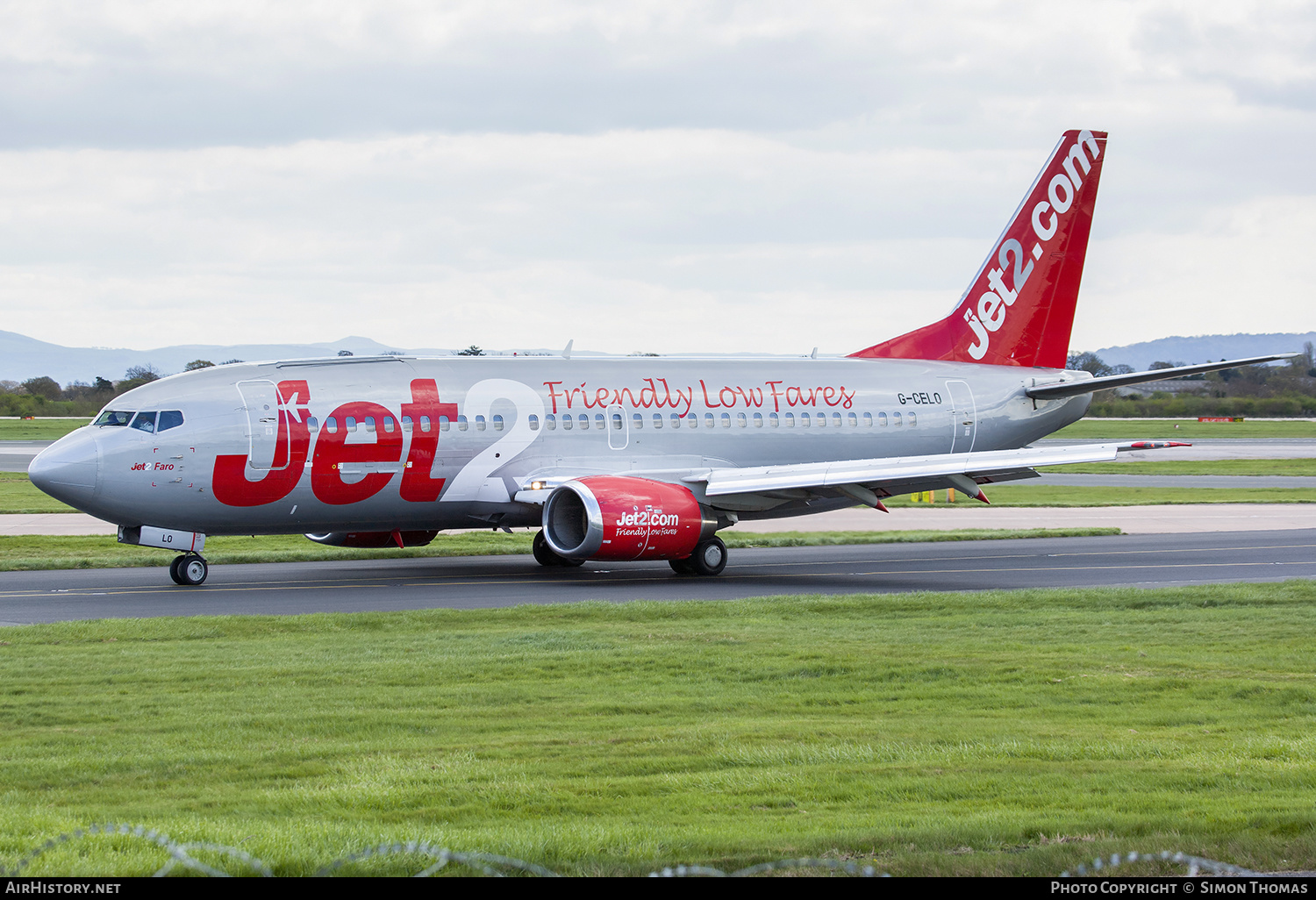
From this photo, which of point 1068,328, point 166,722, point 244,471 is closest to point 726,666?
point 166,722

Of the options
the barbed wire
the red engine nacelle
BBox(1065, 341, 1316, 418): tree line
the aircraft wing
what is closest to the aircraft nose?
the red engine nacelle

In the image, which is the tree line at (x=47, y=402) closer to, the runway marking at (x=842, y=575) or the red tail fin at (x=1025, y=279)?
the red tail fin at (x=1025, y=279)

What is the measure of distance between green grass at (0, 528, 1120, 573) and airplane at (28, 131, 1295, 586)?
233cm

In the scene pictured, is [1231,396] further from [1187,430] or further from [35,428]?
[35,428]

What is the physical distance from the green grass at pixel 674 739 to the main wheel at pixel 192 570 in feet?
19.6

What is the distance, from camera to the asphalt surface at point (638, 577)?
21.1 meters

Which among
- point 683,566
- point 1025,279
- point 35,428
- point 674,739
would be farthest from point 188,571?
point 35,428

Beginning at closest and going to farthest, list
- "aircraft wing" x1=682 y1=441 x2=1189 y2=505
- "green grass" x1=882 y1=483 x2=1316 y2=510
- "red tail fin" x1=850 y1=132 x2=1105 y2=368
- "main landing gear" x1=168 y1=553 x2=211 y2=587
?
"main landing gear" x1=168 y1=553 x2=211 y2=587 → "aircraft wing" x1=682 y1=441 x2=1189 y2=505 → "red tail fin" x1=850 y1=132 x2=1105 y2=368 → "green grass" x1=882 y1=483 x2=1316 y2=510

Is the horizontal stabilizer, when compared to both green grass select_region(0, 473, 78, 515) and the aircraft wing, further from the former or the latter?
green grass select_region(0, 473, 78, 515)

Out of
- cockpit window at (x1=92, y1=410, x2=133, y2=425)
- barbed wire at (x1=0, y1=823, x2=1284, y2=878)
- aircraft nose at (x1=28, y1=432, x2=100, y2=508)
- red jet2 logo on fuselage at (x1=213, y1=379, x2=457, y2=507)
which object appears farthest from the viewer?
red jet2 logo on fuselage at (x1=213, y1=379, x2=457, y2=507)

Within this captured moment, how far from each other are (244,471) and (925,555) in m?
14.3

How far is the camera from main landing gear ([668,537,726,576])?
Answer: 2583cm

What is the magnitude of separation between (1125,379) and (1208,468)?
117ft

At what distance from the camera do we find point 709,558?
25859 mm
